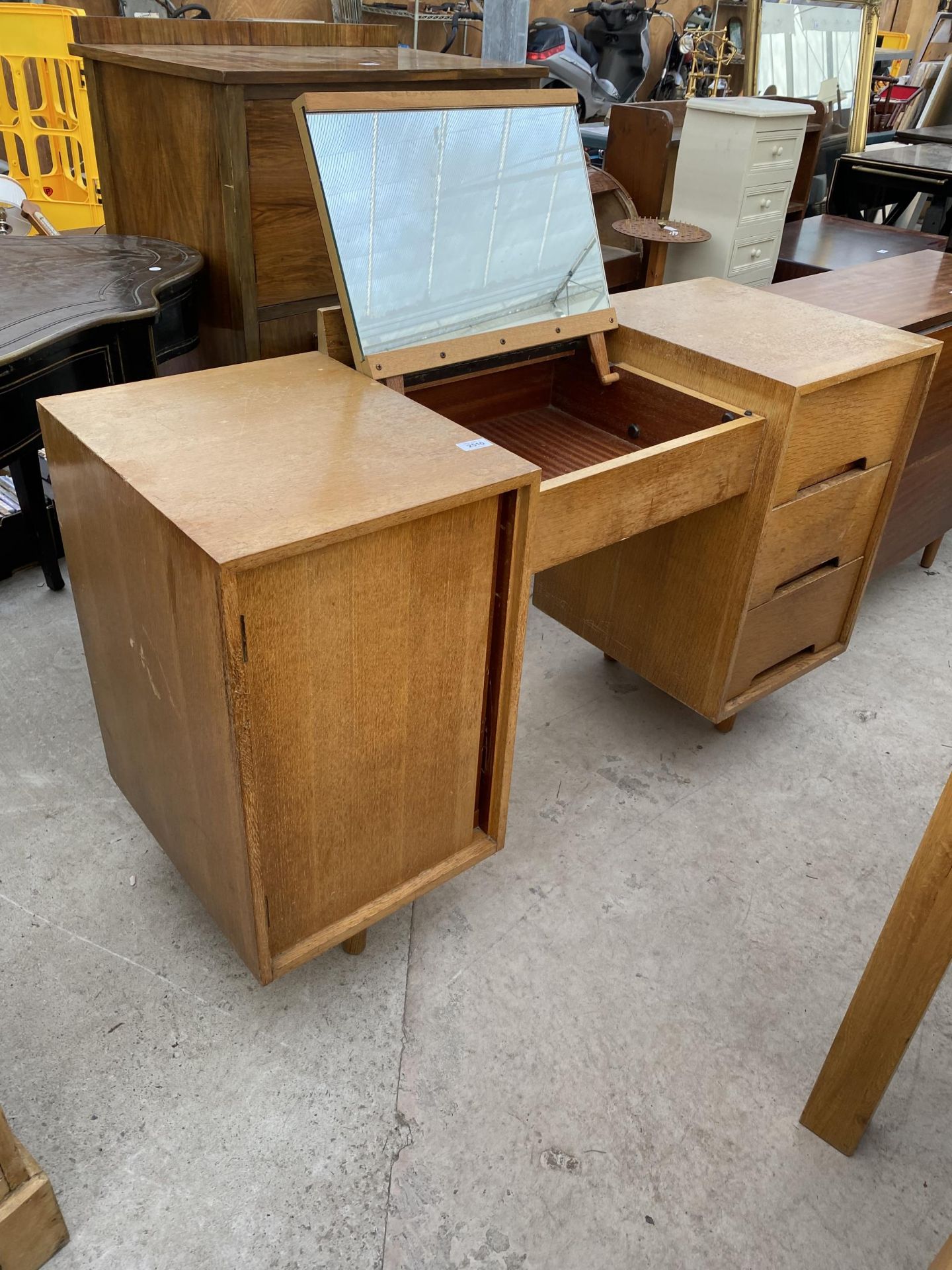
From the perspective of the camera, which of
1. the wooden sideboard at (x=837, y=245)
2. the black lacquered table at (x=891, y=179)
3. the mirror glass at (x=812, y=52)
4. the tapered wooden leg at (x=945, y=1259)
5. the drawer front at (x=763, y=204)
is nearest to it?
the tapered wooden leg at (x=945, y=1259)

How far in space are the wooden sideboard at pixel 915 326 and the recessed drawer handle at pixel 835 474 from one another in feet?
0.84

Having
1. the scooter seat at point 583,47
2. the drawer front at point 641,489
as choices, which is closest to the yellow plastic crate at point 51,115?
the drawer front at point 641,489

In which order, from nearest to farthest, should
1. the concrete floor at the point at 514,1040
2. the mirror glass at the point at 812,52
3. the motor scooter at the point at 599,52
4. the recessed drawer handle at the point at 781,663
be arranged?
the concrete floor at the point at 514,1040, the recessed drawer handle at the point at 781,663, the mirror glass at the point at 812,52, the motor scooter at the point at 599,52

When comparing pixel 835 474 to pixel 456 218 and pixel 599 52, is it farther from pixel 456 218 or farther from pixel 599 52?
pixel 599 52

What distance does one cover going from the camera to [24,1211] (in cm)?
104

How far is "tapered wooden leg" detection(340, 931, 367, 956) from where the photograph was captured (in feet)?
4.74

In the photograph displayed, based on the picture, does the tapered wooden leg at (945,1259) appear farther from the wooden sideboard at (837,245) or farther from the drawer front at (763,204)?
the drawer front at (763,204)

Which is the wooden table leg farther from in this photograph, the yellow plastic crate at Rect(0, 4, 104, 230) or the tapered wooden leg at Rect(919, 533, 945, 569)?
the yellow plastic crate at Rect(0, 4, 104, 230)

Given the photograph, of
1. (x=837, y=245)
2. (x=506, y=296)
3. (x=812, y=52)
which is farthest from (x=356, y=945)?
(x=812, y=52)

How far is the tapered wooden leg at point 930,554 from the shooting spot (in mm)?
2707

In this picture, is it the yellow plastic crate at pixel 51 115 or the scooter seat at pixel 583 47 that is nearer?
the yellow plastic crate at pixel 51 115

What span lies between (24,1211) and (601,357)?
1.44 metres

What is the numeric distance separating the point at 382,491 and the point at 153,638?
34cm

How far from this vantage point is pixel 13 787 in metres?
1.74
